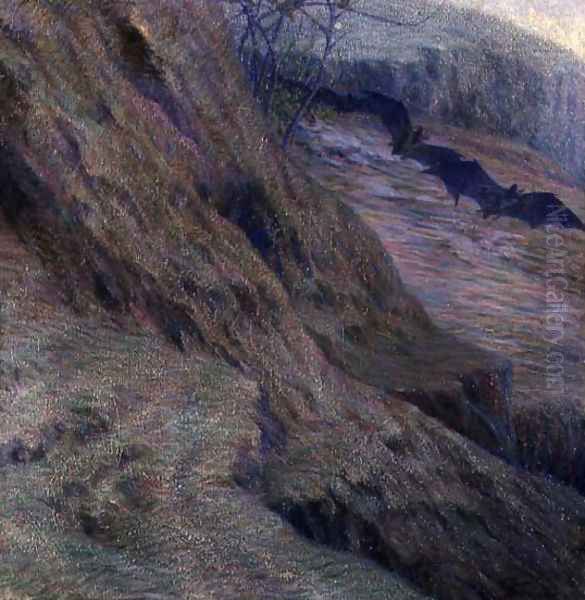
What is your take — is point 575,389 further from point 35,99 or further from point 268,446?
point 35,99

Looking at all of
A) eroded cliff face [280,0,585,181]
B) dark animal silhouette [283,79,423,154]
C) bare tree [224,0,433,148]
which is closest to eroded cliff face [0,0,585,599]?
bare tree [224,0,433,148]

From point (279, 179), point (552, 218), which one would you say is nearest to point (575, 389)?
point (552, 218)

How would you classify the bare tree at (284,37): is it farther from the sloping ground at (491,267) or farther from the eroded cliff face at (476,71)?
the sloping ground at (491,267)

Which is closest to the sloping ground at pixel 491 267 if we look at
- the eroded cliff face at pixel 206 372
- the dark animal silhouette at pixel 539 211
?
the dark animal silhouette at pixel 539 211

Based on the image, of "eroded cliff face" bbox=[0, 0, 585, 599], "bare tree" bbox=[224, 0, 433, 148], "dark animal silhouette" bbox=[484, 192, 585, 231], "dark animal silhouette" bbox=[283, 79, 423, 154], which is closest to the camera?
"eroded cliff face" bbox=[0, 0, 585, 599]

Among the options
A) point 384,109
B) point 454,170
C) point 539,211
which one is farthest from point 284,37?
point 539,211

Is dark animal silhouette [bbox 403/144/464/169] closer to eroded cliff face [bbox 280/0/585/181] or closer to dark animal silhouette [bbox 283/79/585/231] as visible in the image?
dark animal silhouette [bbox 283/79/585/231]

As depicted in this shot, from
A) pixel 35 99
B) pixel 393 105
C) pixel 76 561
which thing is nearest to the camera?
pixel 76 561

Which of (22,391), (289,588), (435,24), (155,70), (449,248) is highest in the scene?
(435,24)
